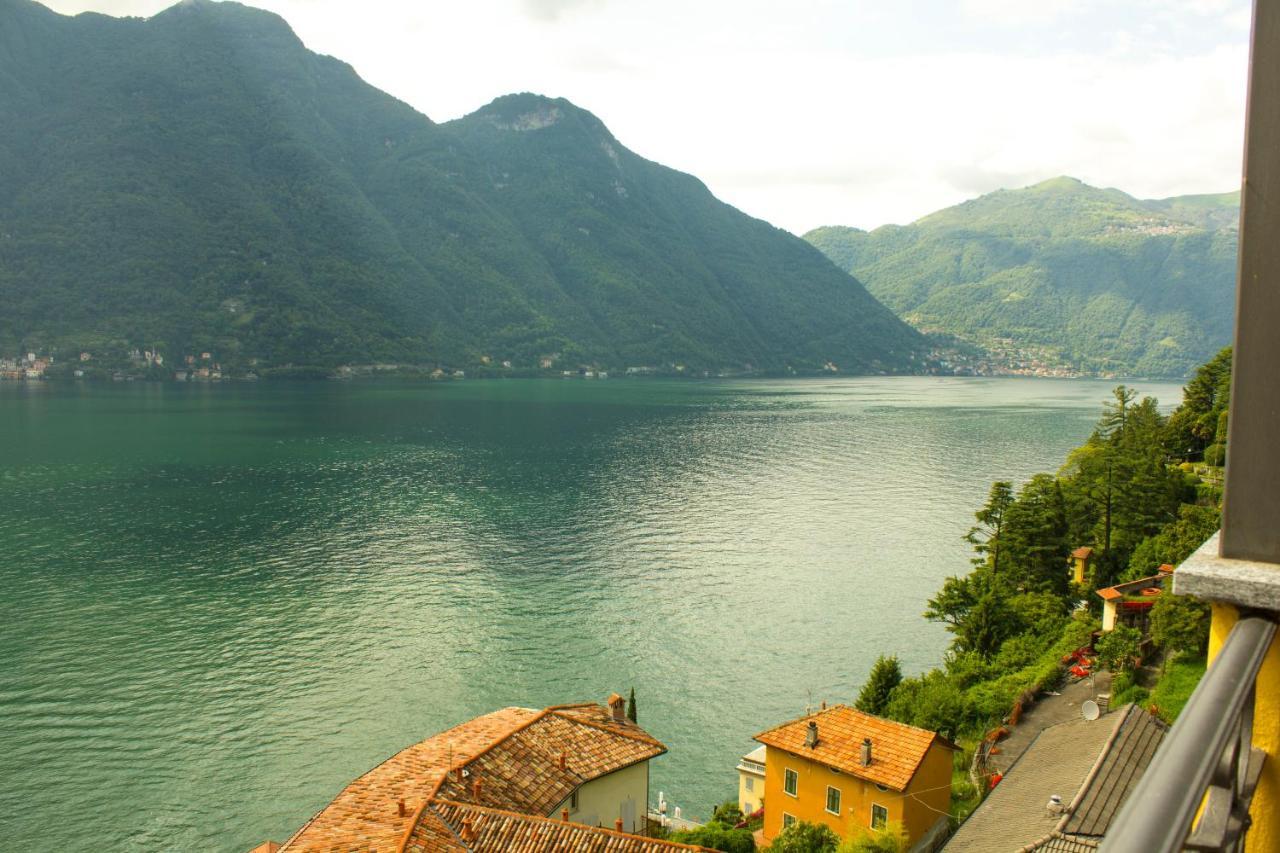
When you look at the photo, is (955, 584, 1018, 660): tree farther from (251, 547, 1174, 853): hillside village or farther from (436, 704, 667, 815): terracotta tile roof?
(436, 704, 667, 815): terracotta tile roof

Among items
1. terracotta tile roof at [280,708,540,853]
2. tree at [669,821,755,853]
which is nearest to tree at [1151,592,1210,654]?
Answer: tree at [669,821,755,853]

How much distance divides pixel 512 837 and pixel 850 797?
393 inches

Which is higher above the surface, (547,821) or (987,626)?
(547,821)

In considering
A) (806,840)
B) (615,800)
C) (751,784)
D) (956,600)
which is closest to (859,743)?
(806,840)

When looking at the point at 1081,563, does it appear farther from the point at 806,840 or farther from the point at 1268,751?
the point at 1268,751

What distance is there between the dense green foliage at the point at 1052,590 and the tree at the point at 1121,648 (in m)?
0.04

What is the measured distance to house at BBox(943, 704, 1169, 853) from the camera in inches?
647

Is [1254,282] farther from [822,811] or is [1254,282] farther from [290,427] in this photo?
[290,427]

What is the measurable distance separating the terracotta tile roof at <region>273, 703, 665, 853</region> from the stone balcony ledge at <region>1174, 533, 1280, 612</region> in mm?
17425

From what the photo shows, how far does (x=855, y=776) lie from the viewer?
22812 millimetres

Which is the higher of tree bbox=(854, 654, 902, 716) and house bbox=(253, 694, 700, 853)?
house bbox=(253, 694, 700, 853)

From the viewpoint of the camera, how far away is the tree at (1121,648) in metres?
29.3

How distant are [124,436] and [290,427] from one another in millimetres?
18513

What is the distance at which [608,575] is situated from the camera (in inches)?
1982
